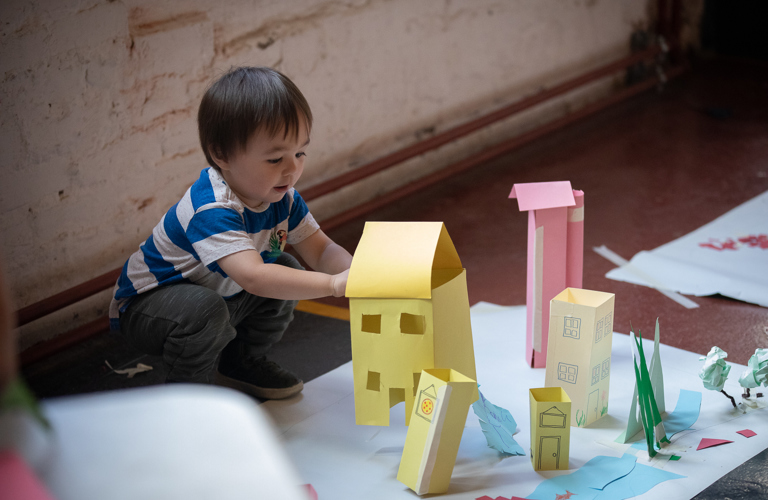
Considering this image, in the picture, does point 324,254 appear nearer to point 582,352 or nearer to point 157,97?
point 582,352

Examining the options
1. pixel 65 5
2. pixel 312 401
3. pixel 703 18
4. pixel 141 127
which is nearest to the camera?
pixel 312 401

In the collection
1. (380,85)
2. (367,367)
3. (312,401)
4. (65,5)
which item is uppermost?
(65,5)

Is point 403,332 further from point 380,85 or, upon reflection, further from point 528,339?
point 380,85

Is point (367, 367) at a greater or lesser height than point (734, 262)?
greater

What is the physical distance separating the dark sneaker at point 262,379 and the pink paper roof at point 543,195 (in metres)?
0.54

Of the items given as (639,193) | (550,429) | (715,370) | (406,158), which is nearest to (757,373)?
(715,370)

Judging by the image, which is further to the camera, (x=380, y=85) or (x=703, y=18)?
(x=703, y=18)

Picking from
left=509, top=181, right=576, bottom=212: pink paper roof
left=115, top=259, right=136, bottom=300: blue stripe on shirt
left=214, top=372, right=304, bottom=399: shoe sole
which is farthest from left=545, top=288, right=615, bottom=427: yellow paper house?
left=115, top=259, right=136, bottom=300: blue stripe on shirt

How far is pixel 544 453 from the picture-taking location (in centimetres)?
107

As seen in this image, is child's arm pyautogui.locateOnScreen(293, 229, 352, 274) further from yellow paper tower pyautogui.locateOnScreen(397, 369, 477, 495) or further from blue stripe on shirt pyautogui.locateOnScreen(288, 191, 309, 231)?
yellow paper tower pyautogui.locateOnScreen(397, 369, 477, 495)

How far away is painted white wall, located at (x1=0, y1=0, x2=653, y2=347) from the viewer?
1581 millimetres

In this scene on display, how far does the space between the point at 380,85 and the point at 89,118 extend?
41.4 inches

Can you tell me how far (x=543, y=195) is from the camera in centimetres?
134

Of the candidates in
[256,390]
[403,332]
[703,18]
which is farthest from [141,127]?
[703,18]
